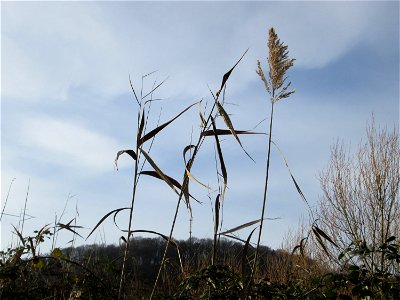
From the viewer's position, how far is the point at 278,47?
6.95 ft

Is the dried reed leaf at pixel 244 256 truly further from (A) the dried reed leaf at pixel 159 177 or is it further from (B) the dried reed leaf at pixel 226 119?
(B) the dried reed leaf at pixel 226 119

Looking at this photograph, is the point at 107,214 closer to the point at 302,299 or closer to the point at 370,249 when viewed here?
the point at 302,299

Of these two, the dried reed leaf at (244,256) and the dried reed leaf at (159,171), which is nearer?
the dried reed leaf at (159,171)

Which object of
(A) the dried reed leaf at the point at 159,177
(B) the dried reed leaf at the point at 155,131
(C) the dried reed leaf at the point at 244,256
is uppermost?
(B) the dried reed leaf at the point at 155,131

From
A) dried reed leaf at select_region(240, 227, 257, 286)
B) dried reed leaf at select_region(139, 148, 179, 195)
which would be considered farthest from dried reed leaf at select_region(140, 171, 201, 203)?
dried reed leaf at select_region(240, 227, 257, 286)

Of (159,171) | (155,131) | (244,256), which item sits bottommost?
(244,256)

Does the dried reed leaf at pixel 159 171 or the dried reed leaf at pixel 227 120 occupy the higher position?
the dried reed leaf at pixel 227 120

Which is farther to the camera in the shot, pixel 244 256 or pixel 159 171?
pixel 244 256

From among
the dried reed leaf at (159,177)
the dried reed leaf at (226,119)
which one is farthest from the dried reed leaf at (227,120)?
the dried reed leaf at (159,177)

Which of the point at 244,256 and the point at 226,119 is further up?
the point at 226,119

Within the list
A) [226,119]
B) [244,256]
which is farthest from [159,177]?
[244,256]

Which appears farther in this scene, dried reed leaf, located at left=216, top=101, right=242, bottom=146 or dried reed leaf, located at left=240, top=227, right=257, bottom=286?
dried reed leaf, located at left=240, top=227, right=257, bottom=286

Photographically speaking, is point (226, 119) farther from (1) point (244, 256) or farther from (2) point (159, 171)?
(1) point (244, 256)

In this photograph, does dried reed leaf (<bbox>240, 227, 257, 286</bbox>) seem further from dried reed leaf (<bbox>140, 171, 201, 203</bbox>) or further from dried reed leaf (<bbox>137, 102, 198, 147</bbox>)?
dried reed leaf (<bbox>137, 102, 198, 147</bbox>)
